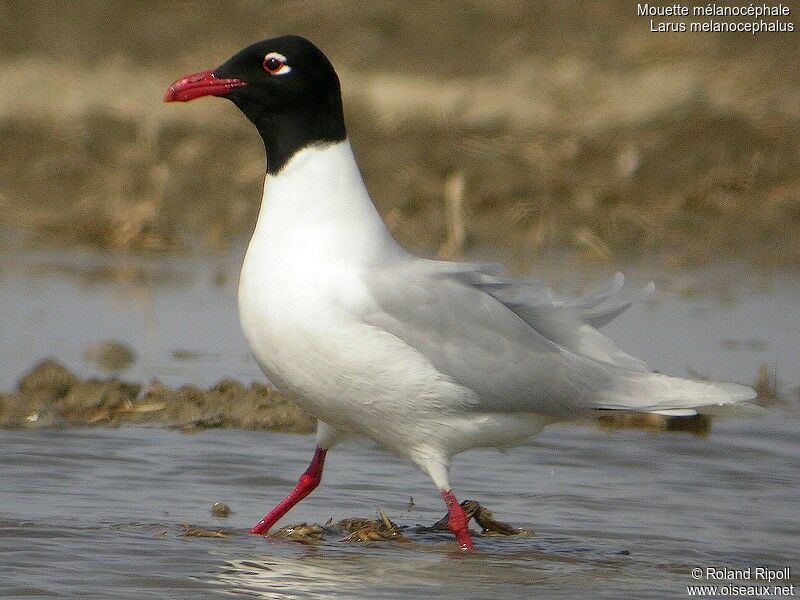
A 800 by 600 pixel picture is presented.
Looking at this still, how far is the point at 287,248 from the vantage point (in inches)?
276

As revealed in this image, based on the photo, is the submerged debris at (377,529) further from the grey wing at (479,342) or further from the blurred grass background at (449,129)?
the blurred grass background at (449,129)

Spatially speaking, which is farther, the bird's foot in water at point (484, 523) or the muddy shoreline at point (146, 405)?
the muddy shoreline at point (146, 405)

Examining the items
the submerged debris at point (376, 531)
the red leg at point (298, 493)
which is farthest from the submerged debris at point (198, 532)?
the submerged debris at point (376, 531)

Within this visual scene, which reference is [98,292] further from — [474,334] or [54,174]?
[474,334]

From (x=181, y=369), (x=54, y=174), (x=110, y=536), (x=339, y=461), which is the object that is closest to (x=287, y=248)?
(x=110, y=536)

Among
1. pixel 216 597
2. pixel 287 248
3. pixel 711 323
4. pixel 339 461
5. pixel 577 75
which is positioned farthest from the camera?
pixel 577 75

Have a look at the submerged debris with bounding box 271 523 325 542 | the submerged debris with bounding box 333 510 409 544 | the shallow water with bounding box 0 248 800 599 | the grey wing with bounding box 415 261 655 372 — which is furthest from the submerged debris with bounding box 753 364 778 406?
the submerged debris with bounding box 271 523 325 542

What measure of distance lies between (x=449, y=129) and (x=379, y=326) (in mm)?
10979

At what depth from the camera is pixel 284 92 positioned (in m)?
7.36

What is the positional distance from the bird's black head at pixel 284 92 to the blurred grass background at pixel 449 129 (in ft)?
22.2

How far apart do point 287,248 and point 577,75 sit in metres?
12.3

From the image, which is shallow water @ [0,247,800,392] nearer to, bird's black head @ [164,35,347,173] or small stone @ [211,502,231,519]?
small stone @ [211,502,231,519]

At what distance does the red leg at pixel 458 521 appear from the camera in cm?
736

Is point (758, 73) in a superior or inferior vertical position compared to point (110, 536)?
superior
